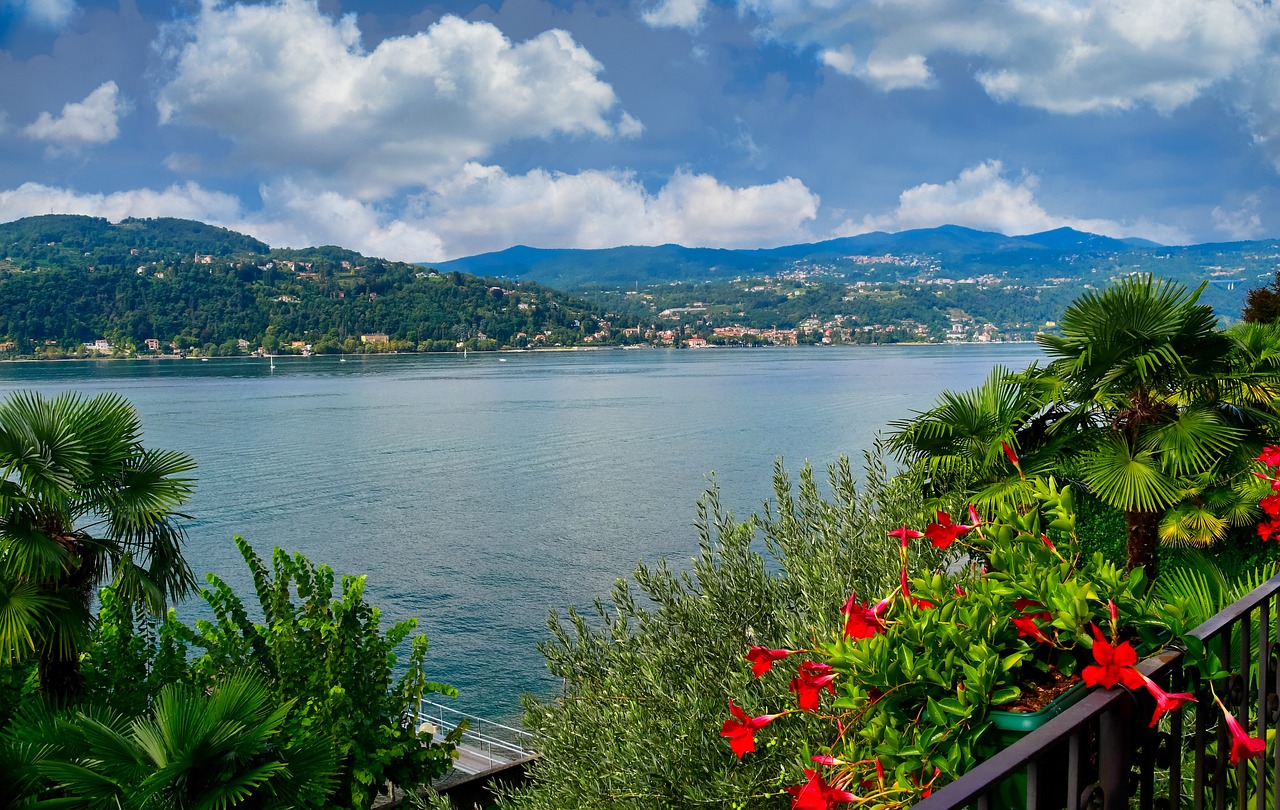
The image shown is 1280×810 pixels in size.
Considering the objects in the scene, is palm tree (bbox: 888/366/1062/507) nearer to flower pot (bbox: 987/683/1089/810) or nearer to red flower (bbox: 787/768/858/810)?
flower pot (bbox: 987/683/1089/810)

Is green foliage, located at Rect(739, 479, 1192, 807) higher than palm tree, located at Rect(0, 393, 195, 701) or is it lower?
higher

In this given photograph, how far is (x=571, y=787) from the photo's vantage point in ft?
19.9

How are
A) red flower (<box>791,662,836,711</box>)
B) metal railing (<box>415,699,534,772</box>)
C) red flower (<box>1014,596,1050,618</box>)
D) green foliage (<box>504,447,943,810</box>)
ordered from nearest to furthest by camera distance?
red flower (<box>1014,596,1050,618</box>)
red flower (<box>791,662,836,711</box>)
green foliage (<box>504,447,943,810</box>)
metal railing (<box>415,699,534,772</box>)

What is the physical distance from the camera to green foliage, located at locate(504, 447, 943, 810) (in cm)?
521

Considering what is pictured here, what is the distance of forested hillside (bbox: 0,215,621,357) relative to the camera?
480 ft

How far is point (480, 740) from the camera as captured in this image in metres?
18.1

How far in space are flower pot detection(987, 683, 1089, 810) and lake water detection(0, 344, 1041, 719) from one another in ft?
65.4

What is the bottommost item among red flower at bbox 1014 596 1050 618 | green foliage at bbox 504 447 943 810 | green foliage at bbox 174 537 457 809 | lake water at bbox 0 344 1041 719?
lake water at bbox 0 344 1041 719

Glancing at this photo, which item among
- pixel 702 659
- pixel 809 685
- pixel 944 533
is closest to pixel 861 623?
pixel 809 685

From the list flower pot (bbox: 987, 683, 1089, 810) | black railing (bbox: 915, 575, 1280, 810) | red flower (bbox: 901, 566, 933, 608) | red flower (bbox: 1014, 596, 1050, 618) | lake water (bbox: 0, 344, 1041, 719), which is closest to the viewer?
black railing (bbox: 915, 575, 1280, 810)

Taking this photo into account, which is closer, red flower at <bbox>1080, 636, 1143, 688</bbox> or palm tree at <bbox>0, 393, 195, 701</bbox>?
red flower at <bbox>1080, 636, 1143, 688</bbox>

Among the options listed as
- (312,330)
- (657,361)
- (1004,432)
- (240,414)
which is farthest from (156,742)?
(312,330)

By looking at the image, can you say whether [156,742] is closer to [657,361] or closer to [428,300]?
[657,361]

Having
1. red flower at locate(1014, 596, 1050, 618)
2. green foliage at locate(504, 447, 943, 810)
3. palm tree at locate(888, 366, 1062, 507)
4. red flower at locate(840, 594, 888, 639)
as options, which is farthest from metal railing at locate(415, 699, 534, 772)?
red flower at locate(1014, 596, 1050, 618)
